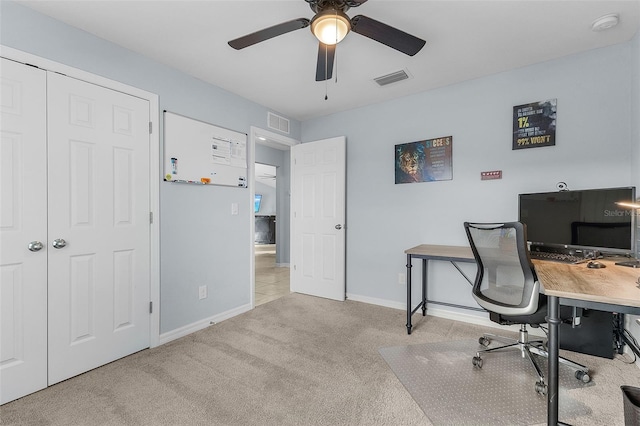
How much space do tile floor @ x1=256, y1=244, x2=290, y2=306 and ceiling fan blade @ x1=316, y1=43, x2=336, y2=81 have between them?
9.09 feet

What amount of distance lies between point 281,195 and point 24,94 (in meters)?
4.35

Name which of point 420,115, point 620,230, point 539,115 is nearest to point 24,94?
point 420,115

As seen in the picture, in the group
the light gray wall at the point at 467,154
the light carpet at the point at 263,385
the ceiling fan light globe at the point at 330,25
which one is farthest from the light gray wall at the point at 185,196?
the ceiling fan light globe at the point at 330,25

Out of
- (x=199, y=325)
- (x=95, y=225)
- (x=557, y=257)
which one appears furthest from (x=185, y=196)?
(x=557, y=257)

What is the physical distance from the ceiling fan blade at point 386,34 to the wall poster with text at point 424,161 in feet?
5.06

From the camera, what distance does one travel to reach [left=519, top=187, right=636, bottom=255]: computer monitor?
6.58ft

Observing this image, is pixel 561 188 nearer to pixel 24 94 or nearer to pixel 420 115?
pixel 420 115

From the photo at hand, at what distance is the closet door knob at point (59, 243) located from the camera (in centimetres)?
192

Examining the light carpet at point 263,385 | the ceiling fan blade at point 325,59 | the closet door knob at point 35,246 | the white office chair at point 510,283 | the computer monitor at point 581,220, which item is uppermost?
the ceiling fan blade at point 325,59

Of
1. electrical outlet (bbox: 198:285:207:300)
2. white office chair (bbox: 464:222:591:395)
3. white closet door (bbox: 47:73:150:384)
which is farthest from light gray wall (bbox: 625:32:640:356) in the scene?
white closet door (bbox: 47:73:150:384)

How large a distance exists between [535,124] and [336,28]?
216 cm

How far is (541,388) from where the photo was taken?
5.70 ft

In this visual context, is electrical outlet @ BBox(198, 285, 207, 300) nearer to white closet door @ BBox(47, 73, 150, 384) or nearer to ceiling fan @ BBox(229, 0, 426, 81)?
white closet door @ BBox(47, 73, 150, 384)

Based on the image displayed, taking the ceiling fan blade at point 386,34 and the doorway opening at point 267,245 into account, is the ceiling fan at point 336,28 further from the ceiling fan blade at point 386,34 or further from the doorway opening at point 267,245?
the doorway opening at point 267,245
